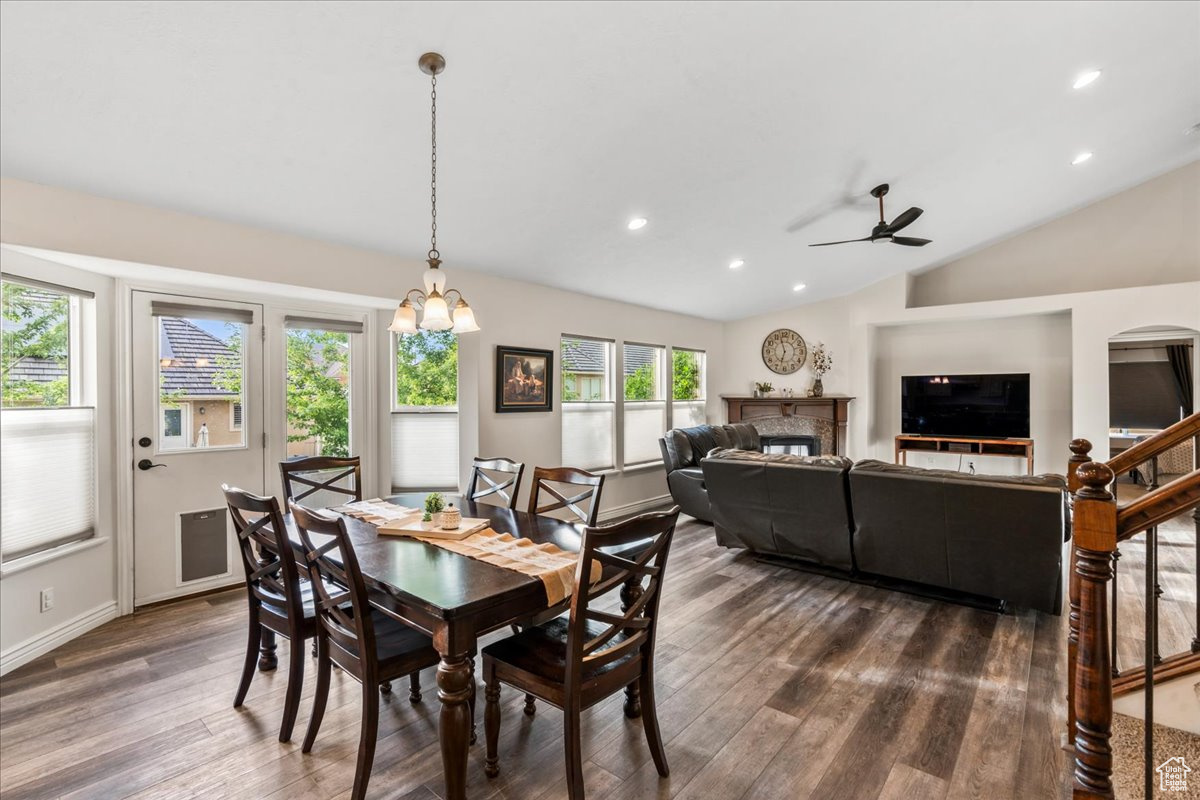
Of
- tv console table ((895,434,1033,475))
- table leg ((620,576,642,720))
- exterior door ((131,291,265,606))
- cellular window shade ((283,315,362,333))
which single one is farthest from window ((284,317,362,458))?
tv console table ((895,434,1033,475))

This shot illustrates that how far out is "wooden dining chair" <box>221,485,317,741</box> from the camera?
2.11 metres

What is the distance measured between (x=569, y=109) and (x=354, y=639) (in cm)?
258

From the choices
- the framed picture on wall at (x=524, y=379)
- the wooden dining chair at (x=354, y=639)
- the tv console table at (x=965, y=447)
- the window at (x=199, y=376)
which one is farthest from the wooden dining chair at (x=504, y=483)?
the tv console table at (x=965, y=447)

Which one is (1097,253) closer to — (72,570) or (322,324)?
(322,324)

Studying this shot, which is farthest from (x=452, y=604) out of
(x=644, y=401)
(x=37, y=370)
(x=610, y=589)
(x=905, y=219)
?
(x=644, y=401)

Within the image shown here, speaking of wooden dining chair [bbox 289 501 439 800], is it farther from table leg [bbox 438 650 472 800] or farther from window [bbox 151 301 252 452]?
window [bbox 151 301 252 452]

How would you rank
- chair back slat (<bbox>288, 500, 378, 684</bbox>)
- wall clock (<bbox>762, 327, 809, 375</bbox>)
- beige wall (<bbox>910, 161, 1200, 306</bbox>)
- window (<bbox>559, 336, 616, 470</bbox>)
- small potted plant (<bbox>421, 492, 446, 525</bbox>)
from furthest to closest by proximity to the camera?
wall clock (<bbox>762, 327, 809, 375</bbox>), beige wall (<bbox>910, 161, 1200, 306</bbox>), window (<bbox>559, 336, 616, 470</bbox>), small potted plant (<bbox>421, 492, 446, 525</bbox>), chair back slat (<bbox>288, 500, 378, 684</bbox>)

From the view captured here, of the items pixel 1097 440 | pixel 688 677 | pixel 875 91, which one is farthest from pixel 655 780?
pixel 1097 440

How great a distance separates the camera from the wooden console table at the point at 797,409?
7.16 meters

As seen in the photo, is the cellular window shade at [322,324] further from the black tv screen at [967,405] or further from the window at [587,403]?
the black tv screen at [967,405]

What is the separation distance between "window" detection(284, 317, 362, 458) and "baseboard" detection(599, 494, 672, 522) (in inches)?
108

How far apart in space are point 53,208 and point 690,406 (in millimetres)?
6347

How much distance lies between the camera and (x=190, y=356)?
12.1 ft

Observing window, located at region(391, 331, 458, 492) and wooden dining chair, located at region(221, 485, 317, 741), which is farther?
window, located at region(391, 331, 458, 492)
